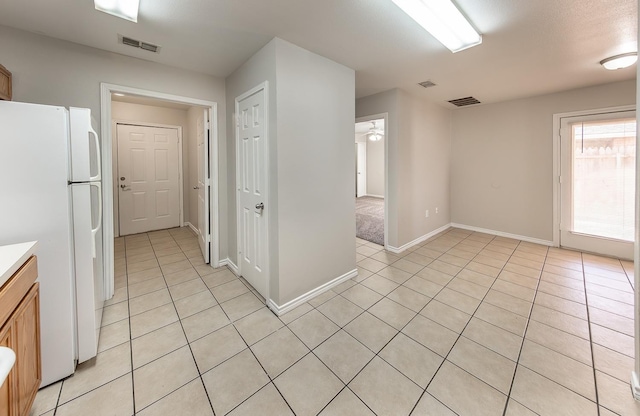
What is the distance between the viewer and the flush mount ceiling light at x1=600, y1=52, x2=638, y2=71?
2.41 m

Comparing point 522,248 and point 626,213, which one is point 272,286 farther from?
point 626,213

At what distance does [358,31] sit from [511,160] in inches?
149

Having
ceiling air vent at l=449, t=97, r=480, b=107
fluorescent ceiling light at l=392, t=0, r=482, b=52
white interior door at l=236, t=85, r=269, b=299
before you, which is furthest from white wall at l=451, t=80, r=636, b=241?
white interior door at l=236, t=85, r=269, b=299

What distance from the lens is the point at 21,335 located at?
115 cm

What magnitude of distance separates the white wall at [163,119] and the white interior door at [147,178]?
107mm

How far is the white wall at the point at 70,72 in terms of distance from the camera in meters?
1.99

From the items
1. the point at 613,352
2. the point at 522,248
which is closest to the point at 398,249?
the point at 522,248

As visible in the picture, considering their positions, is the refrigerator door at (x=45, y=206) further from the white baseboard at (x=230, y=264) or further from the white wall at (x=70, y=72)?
the white baseboard at (x=230, y=264)

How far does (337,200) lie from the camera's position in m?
2.68

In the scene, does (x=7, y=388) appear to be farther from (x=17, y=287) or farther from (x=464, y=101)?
(x=464, y=101)

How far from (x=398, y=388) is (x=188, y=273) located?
101 inches

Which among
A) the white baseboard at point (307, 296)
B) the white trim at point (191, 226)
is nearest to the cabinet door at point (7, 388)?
the white baseboard at point (307, 296)

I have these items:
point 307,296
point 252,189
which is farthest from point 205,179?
point 307,296

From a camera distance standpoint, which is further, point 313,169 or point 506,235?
point 506,235
